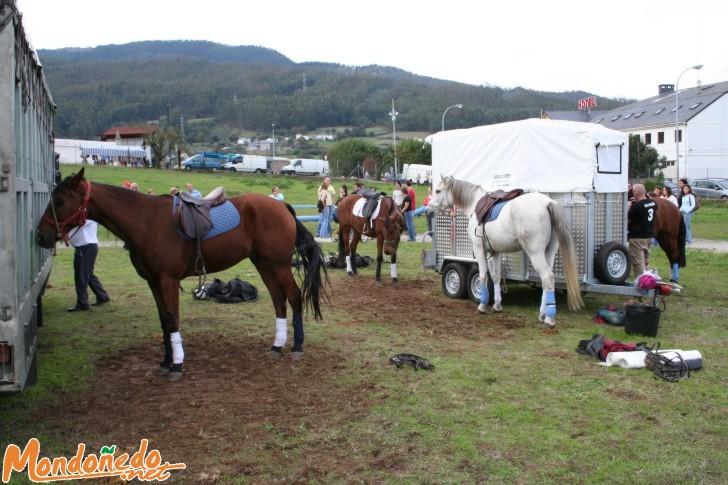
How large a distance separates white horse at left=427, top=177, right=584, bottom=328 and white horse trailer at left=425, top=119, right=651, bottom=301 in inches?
21.7

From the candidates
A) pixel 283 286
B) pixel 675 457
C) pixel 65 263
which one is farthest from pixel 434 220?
pixel 65 263

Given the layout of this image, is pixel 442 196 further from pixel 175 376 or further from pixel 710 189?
pixel 710 189

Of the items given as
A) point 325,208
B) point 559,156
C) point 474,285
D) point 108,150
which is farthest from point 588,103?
point 559,156

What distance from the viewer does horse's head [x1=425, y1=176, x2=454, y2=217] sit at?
421 inches

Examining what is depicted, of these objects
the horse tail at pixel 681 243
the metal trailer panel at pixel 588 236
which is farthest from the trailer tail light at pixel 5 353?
the horse tail at pixel 681 243

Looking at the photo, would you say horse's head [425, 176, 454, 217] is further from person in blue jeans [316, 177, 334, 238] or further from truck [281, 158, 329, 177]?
truck [281, 158, 329, 177]

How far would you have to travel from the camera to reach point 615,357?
22.1 feet

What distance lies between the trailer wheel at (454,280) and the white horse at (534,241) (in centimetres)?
101

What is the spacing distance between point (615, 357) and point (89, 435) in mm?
5326

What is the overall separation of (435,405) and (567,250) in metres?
4.05

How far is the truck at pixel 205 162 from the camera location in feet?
211

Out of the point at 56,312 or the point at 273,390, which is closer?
the point at 273,390

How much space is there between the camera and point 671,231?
12117 mm

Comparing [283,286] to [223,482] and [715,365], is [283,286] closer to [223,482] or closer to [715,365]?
[223,482]
